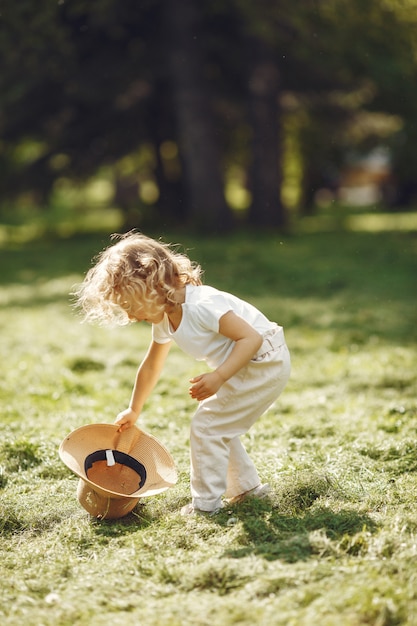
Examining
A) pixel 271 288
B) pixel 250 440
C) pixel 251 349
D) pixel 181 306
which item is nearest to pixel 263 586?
pixel 251 349

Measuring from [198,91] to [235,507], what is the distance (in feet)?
47.7

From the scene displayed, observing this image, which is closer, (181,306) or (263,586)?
(263,586)

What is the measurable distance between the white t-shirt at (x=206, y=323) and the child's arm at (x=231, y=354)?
0.05 metres

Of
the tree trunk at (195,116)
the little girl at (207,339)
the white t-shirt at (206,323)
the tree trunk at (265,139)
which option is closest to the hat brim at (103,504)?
the little girl at (207,339)

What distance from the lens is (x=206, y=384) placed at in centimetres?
337

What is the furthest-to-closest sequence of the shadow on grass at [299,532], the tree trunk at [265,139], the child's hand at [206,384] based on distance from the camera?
the tree trunk at [265,139] < the child's hand at [206,384] < the shadow on grass at [299,532]

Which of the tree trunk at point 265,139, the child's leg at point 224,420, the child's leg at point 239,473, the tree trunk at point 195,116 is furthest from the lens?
the tree trunk at point 265,139

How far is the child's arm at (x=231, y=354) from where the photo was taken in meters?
3.38

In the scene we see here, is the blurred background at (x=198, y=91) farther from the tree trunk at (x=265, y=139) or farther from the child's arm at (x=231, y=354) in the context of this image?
the child's arm at (x=231, y=354)

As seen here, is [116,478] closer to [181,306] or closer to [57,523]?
[57,523]

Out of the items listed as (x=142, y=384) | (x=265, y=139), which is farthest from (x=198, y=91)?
(x=142, y=384)

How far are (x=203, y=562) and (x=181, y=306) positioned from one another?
1136 mm

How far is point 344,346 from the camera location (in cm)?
714

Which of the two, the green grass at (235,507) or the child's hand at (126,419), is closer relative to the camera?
the green grass at (235,507)
